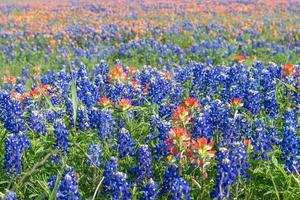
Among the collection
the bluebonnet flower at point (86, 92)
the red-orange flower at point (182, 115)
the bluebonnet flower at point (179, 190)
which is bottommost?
the bluebonnet flower at point (86, 92)

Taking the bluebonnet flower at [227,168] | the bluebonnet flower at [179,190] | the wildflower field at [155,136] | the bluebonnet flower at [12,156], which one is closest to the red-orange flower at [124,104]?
the wildflower field at [155,136]

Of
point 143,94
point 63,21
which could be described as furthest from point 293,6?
point 143,94

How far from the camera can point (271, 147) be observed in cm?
510

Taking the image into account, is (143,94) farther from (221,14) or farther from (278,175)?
(221,14)

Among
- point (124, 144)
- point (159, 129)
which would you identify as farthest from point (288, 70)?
point (124, 144)

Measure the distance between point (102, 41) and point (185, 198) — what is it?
14.3m

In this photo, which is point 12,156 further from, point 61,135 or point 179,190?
point 179,190

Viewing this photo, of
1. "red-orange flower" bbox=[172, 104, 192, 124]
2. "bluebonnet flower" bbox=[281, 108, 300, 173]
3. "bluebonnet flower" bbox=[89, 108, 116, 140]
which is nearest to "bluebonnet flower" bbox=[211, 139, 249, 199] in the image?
"bluebonnet flower" bbox=[281, 108, 300, 173]

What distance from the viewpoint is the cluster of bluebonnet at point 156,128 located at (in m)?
4.39

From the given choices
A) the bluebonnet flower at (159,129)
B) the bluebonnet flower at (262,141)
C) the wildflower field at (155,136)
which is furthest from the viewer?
the bluebonnet flower at (159,129)

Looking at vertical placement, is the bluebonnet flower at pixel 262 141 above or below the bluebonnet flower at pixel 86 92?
above

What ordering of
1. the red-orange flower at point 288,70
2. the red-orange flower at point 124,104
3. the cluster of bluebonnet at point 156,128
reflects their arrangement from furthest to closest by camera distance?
the red-orange flower at point 288,70 → the red-orange flower at point 124,104 → the cluster of bluebonnet at point 156,128

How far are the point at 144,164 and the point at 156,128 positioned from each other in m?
0.86

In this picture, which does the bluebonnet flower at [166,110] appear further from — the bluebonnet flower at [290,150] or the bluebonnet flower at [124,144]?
the bluebonnet flower at [290,150]
